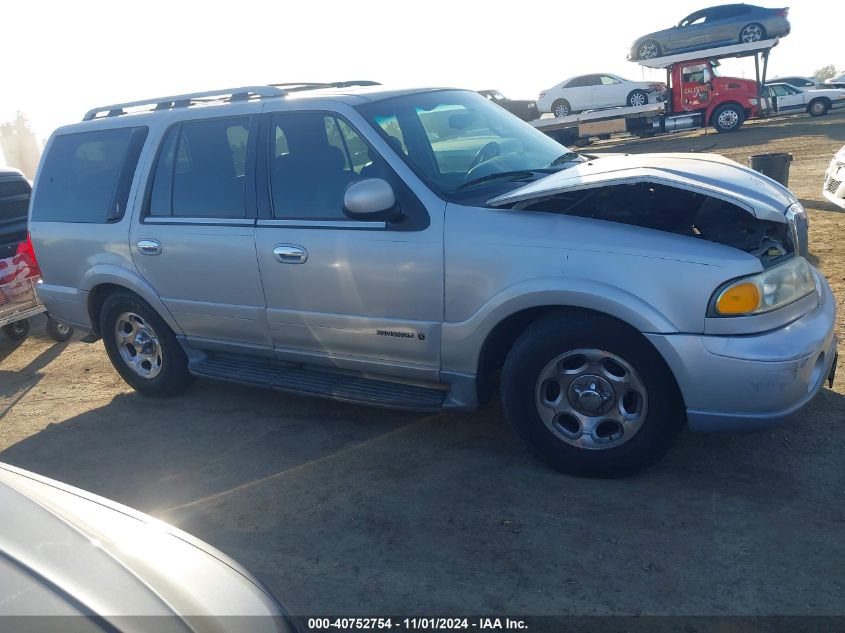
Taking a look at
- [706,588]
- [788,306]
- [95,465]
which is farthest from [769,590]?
[95,465]

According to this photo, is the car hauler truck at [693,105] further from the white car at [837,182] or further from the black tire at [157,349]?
the black tire at [157,349]

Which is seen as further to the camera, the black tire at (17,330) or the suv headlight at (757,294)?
the black tire at (17,330)

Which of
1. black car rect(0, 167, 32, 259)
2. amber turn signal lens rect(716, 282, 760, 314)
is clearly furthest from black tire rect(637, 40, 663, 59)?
amber turn signal lens rect(716, 282, 760, 314)

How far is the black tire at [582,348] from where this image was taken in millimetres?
3697

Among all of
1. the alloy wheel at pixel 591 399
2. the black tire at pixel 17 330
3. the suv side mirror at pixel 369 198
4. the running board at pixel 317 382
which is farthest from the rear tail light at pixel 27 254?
the alloy wheel at pixel 591 399

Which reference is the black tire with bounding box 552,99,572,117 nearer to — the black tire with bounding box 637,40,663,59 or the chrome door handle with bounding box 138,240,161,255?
the black tire with bounding box 637,40,663,59

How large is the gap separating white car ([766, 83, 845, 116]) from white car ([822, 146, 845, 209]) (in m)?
20.4

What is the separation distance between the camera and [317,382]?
484cm

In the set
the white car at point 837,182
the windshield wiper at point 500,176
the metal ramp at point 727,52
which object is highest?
the metal ramp at point 727,52

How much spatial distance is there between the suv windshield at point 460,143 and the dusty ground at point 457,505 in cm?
145

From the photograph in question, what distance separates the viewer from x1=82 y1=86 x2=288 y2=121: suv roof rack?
16.8 ft

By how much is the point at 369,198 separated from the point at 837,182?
6.54 metres

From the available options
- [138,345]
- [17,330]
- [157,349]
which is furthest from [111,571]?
[17,330]

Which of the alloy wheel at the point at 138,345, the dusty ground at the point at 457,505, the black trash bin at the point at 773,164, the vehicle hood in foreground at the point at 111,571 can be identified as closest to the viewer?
the vehicle hood in foreground at the point at 111,571
